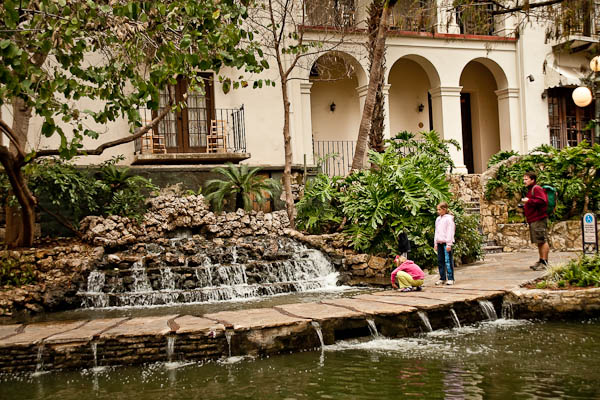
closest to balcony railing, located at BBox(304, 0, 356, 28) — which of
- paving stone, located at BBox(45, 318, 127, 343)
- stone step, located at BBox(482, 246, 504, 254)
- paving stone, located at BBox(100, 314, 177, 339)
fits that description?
stone step, located at BBox(482, 246, 504, 254)

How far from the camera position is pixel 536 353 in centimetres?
542

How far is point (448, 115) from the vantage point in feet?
61.7

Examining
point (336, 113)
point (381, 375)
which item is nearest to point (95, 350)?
point (381, 375)

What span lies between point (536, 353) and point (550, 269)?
2.82 m

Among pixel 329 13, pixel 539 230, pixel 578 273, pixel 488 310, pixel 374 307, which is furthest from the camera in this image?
pixel 329 13

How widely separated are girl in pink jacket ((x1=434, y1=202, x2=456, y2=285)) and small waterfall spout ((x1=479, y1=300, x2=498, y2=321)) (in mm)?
1429

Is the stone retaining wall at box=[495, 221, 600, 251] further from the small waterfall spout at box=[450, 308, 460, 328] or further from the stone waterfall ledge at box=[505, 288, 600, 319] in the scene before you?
the small waterfall spout at box=[450, 308, 460, 328]

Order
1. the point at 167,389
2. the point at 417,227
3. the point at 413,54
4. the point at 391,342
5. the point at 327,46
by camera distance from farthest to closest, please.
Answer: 1. the point at 413,54
2. the point at 327,46
3. the point at 417,227
4. the point at 391,342
5. the point at 167,389

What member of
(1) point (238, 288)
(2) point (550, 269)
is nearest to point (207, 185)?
(1) point (238, 288)

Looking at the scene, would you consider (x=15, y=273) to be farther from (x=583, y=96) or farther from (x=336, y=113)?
(x=336, y=113)

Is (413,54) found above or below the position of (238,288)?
above

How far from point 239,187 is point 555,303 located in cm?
818

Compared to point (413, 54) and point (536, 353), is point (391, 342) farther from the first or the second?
point (413, 54)

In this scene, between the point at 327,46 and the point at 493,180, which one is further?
the point at 327,46
